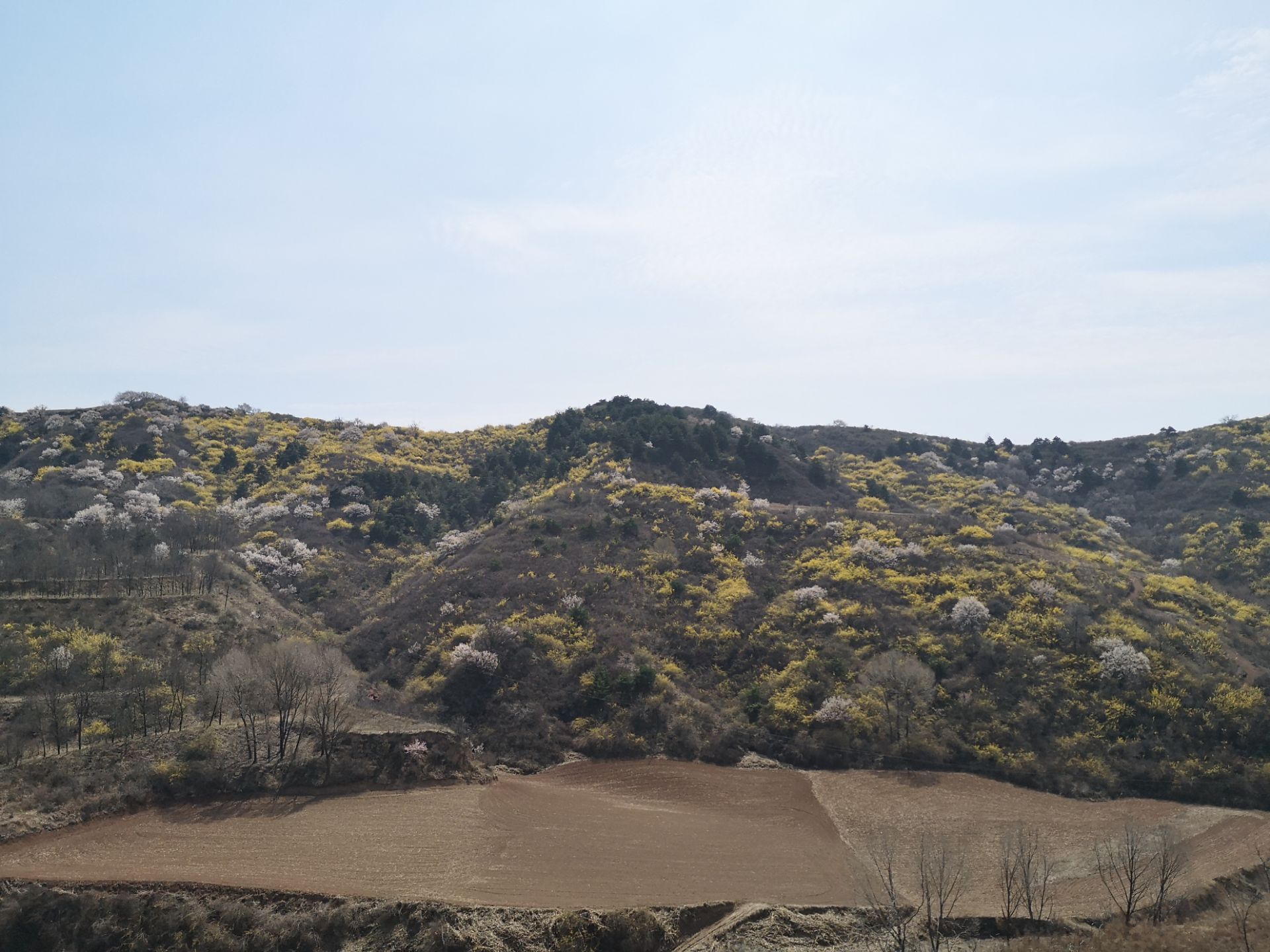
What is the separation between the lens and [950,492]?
343 ft

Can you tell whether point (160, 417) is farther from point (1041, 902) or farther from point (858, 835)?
point (1041, 902)

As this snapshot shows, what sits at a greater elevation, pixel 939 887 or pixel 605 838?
pixel 939 887

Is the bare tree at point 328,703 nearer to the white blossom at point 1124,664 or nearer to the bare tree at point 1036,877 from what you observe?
the bare tree at point 1036,877

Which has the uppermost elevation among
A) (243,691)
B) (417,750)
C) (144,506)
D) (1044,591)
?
(144,506)

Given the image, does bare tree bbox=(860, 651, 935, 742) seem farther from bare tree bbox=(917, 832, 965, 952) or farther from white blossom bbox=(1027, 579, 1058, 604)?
bare tree bbox=(917, 832, 965, 952)

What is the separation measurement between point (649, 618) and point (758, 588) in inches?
431

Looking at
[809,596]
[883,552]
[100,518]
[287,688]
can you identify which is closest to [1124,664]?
[809,596]

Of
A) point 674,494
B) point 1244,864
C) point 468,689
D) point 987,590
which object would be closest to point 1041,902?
point 1244,864

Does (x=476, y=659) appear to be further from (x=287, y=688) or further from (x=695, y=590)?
(x=695, y=590)

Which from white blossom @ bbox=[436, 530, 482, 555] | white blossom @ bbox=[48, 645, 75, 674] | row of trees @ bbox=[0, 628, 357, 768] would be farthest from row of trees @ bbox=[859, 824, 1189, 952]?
white blossom @ bbox=[436, 530, 482, 555]

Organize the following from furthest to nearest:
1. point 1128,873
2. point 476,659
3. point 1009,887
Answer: point 476,659
point 1128,873
point 1009,887

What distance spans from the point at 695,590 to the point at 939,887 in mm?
39778

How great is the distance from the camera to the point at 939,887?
2836 centimetres

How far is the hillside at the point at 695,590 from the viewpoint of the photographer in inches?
1886
